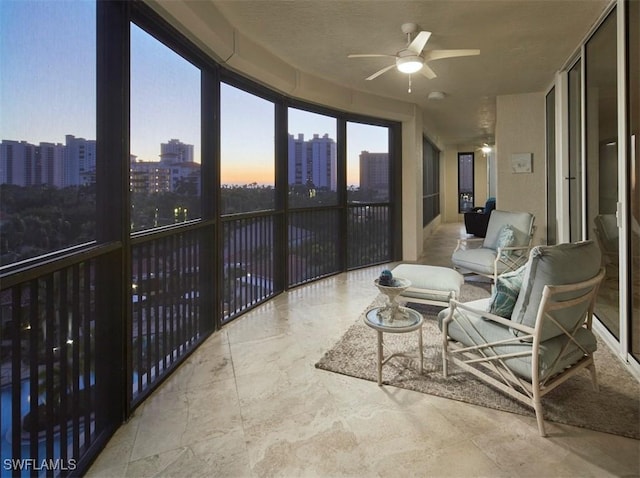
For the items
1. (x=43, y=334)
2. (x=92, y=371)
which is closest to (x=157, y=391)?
(x=92, y=371)

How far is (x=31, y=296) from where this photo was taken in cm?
138

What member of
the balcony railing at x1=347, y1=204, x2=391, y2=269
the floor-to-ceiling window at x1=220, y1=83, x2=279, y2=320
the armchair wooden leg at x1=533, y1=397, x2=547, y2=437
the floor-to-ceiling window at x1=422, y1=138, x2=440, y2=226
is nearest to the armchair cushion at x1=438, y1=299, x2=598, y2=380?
the armchair wooden leg at x1=533, y1=397, x2=547, y2=437

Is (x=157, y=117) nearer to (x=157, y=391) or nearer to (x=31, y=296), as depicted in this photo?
(x=31, y=296)

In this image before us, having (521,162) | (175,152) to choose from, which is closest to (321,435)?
(175,152)

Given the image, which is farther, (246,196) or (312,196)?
(312,196)

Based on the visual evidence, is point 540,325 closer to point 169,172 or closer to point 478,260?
point 169,172

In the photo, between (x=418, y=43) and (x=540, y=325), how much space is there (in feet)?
7.87

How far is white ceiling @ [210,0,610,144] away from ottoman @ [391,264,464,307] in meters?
2.26

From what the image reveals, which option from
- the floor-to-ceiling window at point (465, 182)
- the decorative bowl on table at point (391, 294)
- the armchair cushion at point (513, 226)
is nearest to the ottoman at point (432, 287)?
the decorative bowl on table at point (391, 294)

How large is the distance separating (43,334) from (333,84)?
14.4 ft

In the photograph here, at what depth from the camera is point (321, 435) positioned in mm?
1864

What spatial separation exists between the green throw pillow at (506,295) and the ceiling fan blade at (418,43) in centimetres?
196

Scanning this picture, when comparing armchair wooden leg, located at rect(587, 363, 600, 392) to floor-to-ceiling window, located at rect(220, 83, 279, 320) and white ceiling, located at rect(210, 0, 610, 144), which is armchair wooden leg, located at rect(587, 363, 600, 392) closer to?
white ceiling, located at rect(210, 0, 610, 144)

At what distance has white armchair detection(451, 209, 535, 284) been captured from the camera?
14.2 feet
